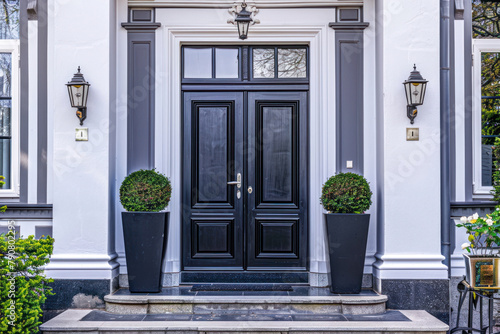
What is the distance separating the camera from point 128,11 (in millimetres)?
6109

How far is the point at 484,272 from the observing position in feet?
15.6

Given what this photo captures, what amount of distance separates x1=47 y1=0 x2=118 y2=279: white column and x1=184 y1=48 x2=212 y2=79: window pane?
3.21 feet

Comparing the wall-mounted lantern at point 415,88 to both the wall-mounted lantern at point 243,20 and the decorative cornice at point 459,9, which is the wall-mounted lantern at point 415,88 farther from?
the wall-mounted lantern at point 243,20

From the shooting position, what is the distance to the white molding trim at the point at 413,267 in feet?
18.2

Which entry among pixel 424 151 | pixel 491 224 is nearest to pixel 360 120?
pixel 424 151

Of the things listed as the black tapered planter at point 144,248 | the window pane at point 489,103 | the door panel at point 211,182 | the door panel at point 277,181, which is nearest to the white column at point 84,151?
the black tapered planter at point 144,248

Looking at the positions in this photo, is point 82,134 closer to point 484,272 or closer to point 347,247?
point 347,247

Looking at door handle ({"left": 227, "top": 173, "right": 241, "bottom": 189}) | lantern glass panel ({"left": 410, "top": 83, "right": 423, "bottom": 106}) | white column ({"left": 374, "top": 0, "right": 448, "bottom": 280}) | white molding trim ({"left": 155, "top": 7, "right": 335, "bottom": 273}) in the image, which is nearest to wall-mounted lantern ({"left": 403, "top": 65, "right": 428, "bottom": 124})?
lantern glass panel ({"left": 410, "top": 83, "right": 423, "bottom": 106})

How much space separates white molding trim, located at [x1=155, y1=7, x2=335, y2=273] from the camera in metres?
6.06

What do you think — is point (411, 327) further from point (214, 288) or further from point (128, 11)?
point (128, 11)

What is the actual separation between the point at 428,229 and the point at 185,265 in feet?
9.63

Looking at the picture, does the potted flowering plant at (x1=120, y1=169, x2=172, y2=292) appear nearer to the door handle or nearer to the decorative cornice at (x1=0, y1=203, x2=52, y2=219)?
the door handle

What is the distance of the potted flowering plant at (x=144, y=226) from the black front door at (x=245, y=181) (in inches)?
26.5

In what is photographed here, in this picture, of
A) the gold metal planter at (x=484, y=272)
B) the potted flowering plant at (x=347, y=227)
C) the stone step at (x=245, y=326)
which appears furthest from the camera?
the potted flowering plant at (x=347, y=227)
